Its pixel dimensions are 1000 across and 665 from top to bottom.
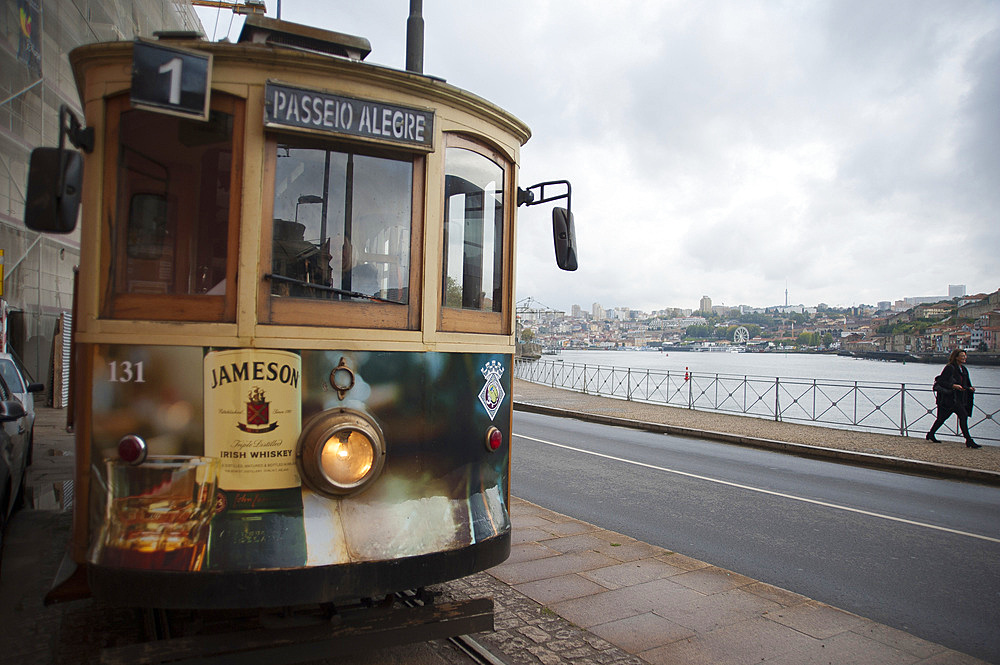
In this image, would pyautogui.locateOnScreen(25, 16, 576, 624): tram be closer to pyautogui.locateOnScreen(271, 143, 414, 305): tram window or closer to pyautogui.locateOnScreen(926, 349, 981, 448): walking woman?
pyautogui.locateOnScreen(271, 143, 414, 305): tram window

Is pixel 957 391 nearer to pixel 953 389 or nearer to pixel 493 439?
pixel 953 389

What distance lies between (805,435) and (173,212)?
14.1 meters

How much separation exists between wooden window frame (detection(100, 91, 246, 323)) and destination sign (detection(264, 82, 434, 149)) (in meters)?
0.18

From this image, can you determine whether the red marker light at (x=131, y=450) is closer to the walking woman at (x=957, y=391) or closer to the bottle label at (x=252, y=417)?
the bottle label at (x=252, y=417)

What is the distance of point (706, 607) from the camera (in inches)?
190

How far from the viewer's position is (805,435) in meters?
14.5

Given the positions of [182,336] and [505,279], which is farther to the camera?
[505,279]

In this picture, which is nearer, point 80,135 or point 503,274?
point 80,135

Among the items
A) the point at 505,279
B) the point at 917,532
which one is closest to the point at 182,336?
the point at 505,279

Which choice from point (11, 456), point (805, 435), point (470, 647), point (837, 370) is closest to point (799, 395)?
point (805, 435)

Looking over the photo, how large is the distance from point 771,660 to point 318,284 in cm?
341

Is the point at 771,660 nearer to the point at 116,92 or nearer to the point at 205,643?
the point at 205,643

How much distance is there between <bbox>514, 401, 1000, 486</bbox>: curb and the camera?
1041 cm

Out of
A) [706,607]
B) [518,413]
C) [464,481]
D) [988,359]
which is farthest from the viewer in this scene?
[988,359]
